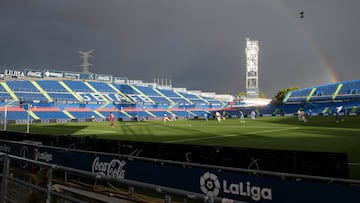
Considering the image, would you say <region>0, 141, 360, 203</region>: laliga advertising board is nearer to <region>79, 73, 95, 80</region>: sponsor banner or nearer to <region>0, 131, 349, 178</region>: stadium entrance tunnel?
<region>0, 131, 349, 178</region>: stadium entrance tunnel

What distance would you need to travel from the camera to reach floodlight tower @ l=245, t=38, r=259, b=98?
5969 inches

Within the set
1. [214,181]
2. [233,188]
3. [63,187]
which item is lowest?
[233,188]

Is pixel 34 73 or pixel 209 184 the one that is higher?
pixel 34 73

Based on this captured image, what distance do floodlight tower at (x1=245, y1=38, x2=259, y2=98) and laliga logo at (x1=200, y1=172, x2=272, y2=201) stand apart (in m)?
147

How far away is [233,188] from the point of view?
28.9ft

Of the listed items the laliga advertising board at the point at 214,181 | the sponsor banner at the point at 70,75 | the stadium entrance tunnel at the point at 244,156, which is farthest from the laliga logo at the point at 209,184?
the sponsor banner at the point at 70,75

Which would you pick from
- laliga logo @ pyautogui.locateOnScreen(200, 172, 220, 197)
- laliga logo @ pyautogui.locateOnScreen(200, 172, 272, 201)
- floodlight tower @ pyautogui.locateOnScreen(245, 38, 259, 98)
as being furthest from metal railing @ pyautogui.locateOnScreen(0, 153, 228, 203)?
floodlight tower @ pyautogui.locateOnScreen(245, 38, 259, 98)

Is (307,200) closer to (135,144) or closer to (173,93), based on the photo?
(135,144)

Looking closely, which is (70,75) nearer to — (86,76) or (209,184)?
(86,76)

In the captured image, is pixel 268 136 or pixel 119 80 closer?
pixel 268 136

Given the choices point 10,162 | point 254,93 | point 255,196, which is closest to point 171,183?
point 255,196

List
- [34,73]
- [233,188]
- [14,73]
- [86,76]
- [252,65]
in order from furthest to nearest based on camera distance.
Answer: [252,65] < [86,76] < [34,73] < [14,73] < [233,188]

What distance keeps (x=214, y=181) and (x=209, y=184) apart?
8.4 inches

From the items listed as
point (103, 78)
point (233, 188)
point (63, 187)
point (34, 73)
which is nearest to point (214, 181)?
point (233, 188)
